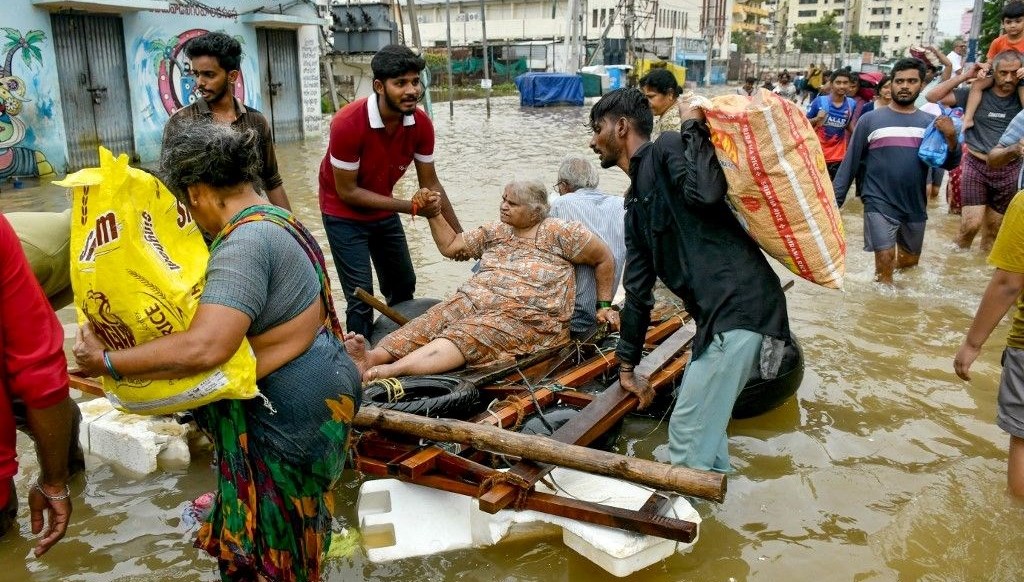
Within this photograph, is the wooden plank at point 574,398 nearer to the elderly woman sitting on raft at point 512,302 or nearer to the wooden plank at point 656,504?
the elderly woman sitting on raft at point 512,302

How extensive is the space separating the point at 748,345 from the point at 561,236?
67.5 inches

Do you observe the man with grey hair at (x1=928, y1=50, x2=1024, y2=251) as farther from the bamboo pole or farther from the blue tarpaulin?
the blue tarpaulin

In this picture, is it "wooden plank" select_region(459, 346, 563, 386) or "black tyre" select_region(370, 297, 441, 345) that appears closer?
"wooden plank" select_region(459, 346, 563, 386)

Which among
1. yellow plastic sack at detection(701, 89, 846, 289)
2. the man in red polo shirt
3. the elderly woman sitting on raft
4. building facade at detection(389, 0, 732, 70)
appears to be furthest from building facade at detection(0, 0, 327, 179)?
building facade at detection(389, 0, 732, 70)

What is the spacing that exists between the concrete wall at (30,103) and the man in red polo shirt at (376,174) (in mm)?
9621

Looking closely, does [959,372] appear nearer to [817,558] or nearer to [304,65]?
[817,558]

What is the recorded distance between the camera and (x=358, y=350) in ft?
12.9

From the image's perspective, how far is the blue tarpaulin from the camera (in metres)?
33.2

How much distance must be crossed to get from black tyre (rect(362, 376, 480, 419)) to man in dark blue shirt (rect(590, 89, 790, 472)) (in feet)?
3.29

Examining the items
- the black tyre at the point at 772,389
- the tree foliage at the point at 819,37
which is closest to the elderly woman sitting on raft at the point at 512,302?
the black tyre at the point at 772,389

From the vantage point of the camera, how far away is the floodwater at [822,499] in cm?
314

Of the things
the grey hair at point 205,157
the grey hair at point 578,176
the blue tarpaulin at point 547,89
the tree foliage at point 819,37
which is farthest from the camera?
the tree foliage at point 819,37

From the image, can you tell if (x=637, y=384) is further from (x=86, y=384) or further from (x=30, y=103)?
(x=30, y=103)

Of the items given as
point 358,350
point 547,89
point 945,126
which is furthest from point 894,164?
point 547,89
